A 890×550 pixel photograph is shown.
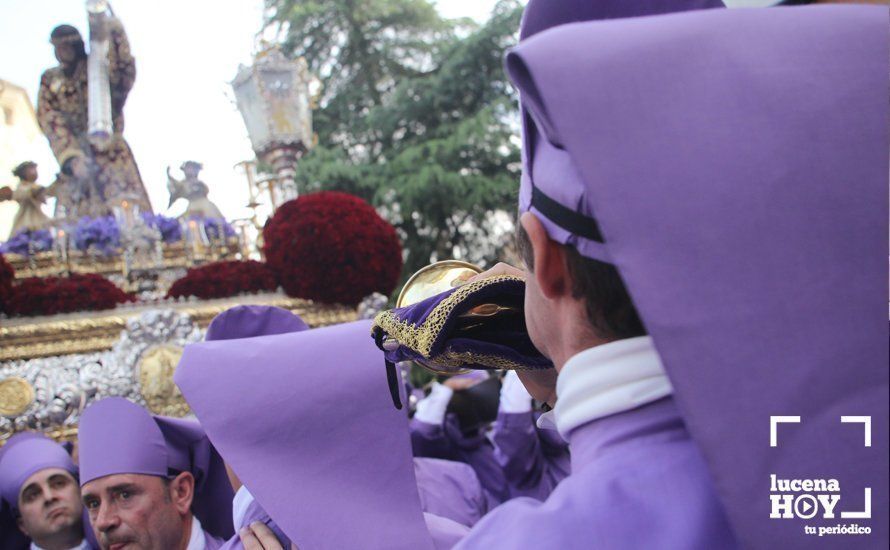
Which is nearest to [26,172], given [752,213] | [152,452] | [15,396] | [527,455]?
[15,396]

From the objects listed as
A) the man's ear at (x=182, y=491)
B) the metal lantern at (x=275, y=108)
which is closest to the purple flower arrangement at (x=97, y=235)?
the metal lantern at (x=275, y=108)

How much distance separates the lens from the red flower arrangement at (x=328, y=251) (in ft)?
19.9

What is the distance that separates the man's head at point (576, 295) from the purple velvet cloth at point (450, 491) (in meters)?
2.73

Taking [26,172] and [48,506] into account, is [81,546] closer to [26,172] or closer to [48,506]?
[48,506]

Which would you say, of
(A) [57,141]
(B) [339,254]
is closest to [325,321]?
(B) [339,254]

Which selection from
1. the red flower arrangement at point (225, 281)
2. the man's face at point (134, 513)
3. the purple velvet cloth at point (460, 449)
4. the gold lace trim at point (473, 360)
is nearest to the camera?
the gold lace trim at point (473, 360)

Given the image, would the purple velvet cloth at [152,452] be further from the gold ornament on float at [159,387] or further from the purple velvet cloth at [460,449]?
the gold ornament on float at [159,387]

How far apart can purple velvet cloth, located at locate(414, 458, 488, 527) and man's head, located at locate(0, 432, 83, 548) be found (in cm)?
180

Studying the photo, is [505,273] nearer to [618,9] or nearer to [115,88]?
[618,9]

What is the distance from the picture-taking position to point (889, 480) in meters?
0.95

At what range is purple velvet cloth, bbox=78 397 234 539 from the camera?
10.7ft

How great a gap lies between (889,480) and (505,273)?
3.22ft

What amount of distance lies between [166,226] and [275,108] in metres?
2.15

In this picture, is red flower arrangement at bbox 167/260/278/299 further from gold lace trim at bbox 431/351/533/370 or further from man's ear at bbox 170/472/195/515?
gold lace trim at bbox 431/351/533/370
